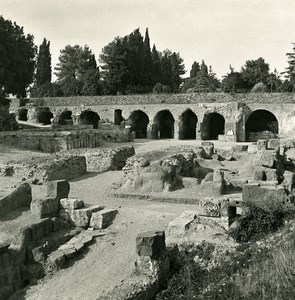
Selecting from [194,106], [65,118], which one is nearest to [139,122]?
[194,106]

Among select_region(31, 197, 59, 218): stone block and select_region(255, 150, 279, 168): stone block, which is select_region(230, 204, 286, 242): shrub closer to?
select_region(31, 197, 59, 218): stone block

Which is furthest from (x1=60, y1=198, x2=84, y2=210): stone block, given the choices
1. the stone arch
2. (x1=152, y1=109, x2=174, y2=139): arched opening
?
the stone arch

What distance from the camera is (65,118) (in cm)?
4588

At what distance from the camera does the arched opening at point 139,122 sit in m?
41.6

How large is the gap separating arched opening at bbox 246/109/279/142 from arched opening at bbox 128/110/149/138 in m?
10.1

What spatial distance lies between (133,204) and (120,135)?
20.6 metres

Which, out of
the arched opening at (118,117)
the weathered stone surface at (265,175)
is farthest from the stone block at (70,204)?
the arched opening at (118,117)

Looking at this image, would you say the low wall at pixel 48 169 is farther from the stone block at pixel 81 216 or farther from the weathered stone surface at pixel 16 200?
the stone block at pixel 81 216

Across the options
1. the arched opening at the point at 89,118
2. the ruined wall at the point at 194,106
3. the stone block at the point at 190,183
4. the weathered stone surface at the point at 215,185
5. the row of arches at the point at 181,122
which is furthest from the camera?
the arched opening at the point at 89,118

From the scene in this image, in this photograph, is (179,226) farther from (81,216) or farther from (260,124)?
(260,124)

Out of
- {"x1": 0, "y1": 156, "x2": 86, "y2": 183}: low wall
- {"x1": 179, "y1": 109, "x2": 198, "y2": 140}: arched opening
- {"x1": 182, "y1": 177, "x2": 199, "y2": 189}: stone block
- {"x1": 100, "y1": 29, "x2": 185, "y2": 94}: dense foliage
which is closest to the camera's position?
{"x1": 182, "y1": 177, "x2": 199, "y2": 189}: stone block

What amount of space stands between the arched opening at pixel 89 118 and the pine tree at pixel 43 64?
1262 centimetres

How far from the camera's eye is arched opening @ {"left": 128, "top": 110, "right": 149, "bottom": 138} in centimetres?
4162

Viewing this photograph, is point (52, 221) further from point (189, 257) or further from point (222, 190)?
point (222, 190)
